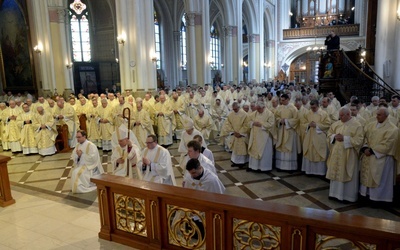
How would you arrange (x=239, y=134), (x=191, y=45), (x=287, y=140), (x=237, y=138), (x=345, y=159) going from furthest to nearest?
1. (x=191, y=45)
2. (x=237, y=138)
3. (x=239, y=134)
4. (x=287, y=140)
5. (x=345, y=159)

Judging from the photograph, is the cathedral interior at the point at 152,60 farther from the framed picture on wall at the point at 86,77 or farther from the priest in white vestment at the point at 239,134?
the priest in white vestment at the point at 239,134

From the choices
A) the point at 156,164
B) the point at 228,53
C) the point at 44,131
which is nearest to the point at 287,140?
the point at 156,164

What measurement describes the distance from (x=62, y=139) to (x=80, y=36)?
54.9ft

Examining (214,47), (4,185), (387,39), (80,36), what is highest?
(214,47)

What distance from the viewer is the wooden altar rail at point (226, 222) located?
2.69 m

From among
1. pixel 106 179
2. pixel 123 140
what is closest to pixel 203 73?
pixel 123 140

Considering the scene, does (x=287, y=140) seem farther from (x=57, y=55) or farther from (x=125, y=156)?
(x=57, y=55)

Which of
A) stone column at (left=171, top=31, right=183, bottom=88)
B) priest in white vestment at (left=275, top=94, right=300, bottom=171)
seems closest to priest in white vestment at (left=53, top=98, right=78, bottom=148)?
priest in white vestment at (left=275, top=94, right=300, bottom=171)

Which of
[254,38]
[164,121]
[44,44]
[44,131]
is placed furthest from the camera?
[254,38]

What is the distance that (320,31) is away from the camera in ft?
105

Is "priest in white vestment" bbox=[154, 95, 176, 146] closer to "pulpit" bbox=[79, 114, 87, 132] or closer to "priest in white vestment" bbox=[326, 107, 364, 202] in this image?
"pulpit" bbox=[79, 114, 87, 132]

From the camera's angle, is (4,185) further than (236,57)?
No

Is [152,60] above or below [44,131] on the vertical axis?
above

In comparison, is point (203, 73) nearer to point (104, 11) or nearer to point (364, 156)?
point (104, 11)
